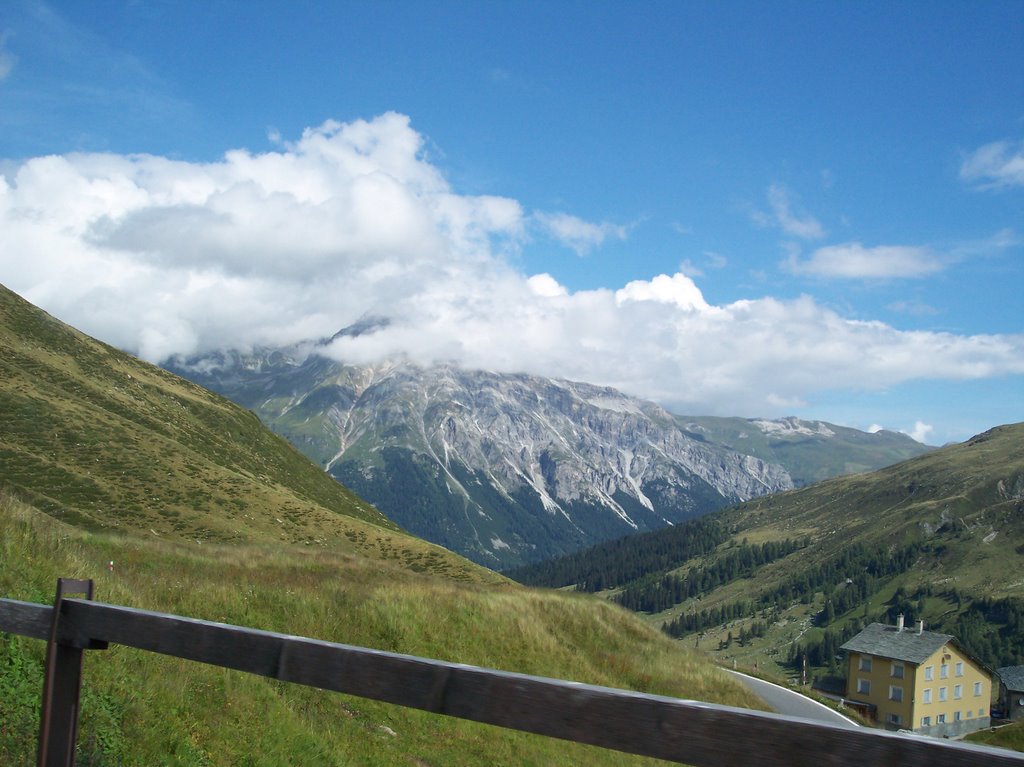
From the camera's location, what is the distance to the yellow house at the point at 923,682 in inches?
3612

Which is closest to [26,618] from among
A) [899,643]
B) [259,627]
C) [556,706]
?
[556,706]

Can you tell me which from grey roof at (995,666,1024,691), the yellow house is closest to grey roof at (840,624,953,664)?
the yellow house

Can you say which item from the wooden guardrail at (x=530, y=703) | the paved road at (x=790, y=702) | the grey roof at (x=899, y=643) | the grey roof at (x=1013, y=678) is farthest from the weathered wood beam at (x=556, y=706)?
the grey roof at (x=1013, y=678)

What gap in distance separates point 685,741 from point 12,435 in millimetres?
70167

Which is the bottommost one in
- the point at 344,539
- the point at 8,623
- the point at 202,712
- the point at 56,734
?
the point at 344,539

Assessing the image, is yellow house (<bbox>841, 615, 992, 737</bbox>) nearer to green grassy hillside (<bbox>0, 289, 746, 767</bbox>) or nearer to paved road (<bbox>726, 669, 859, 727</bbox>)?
paved road (<bbox>726, 669, 859, 727</bbox>)

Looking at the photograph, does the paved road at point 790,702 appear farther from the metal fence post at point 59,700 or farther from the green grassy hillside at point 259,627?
the metal fence post at point 59,700

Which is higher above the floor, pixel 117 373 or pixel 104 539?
pixel 117 373

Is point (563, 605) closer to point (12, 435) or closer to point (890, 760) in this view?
point (890, 760)

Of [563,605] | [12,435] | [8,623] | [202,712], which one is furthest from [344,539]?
[8,623]

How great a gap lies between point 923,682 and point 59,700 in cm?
10717

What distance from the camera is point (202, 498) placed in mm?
63719

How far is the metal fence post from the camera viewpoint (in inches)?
188

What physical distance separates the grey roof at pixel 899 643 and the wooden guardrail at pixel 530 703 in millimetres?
103881
